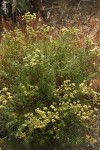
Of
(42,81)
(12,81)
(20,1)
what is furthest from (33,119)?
(20,1)

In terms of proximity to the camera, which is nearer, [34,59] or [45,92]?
[34,59]

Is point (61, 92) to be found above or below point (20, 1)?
below

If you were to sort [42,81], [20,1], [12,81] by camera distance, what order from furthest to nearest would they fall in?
1. [20,1]
2. [12,81]
3. [42,81]

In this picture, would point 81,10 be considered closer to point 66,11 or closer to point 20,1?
point 66,11

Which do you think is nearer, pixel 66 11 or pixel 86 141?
pixel 86 141

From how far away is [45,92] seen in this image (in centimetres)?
357

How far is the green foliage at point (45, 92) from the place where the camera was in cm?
336

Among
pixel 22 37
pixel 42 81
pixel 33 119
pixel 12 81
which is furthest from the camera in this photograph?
pixel 22 37

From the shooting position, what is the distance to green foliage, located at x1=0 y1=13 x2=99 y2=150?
336 cm

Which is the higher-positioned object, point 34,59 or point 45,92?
point 34,59

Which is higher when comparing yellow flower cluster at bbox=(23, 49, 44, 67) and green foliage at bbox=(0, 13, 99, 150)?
yellow flower cluster at bbox=(23, 49, 44, 67)

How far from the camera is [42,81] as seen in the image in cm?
350

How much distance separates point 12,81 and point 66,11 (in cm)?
252

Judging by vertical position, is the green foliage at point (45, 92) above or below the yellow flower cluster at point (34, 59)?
below
